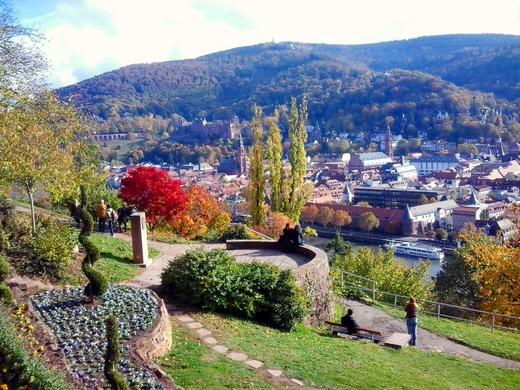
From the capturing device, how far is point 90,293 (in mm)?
8438

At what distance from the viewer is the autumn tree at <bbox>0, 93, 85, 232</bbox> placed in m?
11.4

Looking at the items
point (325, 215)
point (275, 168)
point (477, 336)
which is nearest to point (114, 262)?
point (477, 336)

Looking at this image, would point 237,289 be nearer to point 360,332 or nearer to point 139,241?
point 360,332

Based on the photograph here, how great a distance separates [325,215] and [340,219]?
225 centimetres

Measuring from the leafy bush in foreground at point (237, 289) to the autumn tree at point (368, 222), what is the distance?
202 feet

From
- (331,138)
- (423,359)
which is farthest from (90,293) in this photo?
(331,138)

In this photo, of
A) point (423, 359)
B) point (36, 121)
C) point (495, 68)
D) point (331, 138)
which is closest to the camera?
point (423, 359)

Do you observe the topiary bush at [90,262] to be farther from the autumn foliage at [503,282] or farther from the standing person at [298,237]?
the autumn foliage at [503,282]

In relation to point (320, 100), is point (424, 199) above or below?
below

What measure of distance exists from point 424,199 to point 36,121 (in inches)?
A: 2972

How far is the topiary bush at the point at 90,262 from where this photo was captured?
26.8 ft

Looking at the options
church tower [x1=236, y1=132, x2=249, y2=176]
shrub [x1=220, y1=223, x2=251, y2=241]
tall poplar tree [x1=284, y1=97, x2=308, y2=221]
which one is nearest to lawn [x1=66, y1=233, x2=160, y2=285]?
shrub [x1=220, y1=223, x2=251, y2=241]

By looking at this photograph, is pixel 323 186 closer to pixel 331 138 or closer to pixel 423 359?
pixel 331 138

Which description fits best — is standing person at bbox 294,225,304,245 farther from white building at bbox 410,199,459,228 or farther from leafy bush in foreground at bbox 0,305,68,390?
white building at bbox 410,199,459,228
